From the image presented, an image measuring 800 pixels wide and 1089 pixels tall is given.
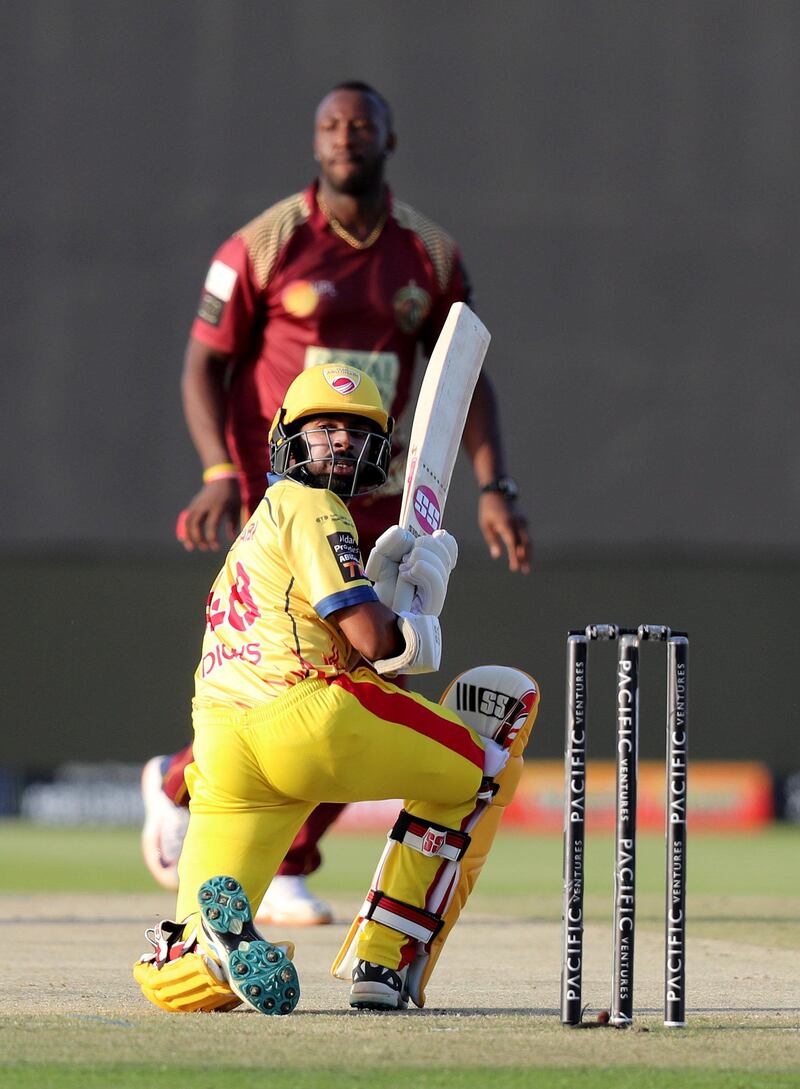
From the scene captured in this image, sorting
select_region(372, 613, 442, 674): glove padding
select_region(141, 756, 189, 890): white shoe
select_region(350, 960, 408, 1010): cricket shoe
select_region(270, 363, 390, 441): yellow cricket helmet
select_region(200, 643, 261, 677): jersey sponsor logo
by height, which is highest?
select_region(270, 363, 390, 441): yellow cricket helmet

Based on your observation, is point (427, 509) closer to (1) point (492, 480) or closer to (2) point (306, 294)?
(1) point (492, 480)

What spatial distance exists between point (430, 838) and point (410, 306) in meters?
2.12

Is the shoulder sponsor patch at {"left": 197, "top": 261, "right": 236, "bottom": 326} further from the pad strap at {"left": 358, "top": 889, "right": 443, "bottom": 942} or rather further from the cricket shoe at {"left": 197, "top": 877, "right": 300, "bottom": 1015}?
the cricket shoe at {"left": 197, "top": 877, "right": 300, "bottom": 1015}

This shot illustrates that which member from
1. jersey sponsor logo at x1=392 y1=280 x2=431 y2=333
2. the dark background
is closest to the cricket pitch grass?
jersey sponsor logo at x1=392 y1=280 x2=431 y2=333

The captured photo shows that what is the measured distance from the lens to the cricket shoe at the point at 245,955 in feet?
10.7

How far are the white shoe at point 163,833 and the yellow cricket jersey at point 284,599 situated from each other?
5.71 feet

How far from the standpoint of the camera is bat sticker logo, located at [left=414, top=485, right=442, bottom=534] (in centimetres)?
379

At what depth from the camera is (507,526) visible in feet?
16.5

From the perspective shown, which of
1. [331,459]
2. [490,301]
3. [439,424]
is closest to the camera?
[331,459]

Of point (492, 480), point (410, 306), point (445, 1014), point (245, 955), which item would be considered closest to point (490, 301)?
point (410, 306)

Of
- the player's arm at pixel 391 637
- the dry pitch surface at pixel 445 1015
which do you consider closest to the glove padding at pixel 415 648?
the player's arm at pixel 391 637

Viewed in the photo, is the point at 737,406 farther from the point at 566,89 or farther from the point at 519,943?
the point at 519,943

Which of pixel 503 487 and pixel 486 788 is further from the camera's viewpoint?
pixel 503 487

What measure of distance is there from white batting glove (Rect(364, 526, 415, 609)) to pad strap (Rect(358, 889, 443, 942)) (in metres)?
0.54
